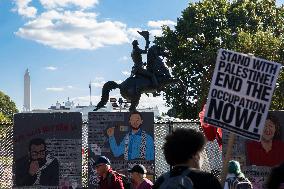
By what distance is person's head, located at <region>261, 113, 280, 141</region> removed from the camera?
996 cm

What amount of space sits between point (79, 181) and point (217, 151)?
3.71 meters

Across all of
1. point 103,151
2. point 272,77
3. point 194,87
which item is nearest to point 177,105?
point 194,87

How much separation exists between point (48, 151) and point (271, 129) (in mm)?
4320

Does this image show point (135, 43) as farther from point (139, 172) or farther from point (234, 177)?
point (234, 177)

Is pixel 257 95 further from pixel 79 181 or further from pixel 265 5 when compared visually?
pixel 265 5

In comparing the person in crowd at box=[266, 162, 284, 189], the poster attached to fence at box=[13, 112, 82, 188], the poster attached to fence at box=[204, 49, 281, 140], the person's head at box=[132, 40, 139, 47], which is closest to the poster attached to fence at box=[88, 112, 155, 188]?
the poster attached to fence at box=[13, 112, 82, 188]

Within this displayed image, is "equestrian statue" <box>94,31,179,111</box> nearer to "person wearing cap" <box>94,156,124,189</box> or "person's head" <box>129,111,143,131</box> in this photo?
"person's head" <box>129,111,143,131</box>

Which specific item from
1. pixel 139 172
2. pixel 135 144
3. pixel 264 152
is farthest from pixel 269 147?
pixel 139 172

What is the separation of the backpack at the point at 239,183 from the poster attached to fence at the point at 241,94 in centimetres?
247

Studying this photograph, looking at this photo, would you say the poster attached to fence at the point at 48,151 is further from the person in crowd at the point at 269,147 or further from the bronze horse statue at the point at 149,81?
the person in crowd at the point at 269,147

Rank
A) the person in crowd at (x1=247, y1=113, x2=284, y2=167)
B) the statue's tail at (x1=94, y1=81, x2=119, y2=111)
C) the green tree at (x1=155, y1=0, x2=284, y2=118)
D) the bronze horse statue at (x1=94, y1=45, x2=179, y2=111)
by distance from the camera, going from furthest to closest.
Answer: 1. the green tree at (x1=155, y1=0, x2=284, y2=118)
2. the statue's tail at (x1=94, y1=81, x2=119, y2=111)
3. the bronze horse statue at (x1=94, y1=45, x2=179, y2=111)
4. the person in crowd at (x1=247, y1=113, x2=284, y2=167)

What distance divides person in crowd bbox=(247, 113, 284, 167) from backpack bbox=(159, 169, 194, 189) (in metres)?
6.33

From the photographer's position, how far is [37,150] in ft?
37.3

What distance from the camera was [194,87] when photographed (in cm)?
3488
